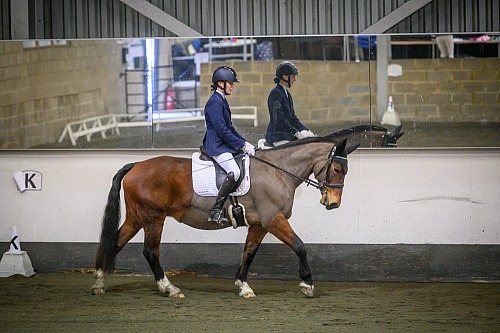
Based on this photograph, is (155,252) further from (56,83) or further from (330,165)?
(56,83)

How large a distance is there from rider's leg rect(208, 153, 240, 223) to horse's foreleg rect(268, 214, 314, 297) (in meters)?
0.43

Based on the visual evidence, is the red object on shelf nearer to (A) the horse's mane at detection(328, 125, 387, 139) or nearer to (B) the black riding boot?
(B) the black riding boot

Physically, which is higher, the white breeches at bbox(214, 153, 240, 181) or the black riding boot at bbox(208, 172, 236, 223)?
the white breeches at bbox(214, 153, 240, 181)

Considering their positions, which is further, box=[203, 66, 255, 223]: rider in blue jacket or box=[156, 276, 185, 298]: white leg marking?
box=[156, 276, 185, 298]: white leg marking

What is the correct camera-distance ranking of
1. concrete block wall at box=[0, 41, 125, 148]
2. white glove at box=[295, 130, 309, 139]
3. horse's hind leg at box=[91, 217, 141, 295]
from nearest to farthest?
1. horse's hind leg at box=[91, 217, 141, 295]
2. white glove at box=[295, 130, 309, 139]
3. concrete block wall at box=[0, 41, 125, 148]

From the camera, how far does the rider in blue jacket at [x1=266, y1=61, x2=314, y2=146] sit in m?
8.72

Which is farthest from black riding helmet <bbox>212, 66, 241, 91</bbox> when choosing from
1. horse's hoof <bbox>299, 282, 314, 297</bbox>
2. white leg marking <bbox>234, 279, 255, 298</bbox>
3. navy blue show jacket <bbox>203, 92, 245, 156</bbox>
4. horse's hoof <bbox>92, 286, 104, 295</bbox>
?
horse's hoof <bbox>92, 286, 104, 295</bbox>

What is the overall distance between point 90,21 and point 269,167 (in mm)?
2635

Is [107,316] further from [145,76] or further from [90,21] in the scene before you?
[90,21]

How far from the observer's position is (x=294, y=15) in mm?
9305

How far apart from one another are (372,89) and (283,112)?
82cm

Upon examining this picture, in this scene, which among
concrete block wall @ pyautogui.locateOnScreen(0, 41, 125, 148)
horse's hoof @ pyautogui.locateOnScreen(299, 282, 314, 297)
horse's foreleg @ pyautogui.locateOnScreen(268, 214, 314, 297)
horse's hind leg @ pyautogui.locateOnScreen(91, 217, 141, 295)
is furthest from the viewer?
concrete block wall @ pyautogui.locateOnScreen(0, 41, 125, 148)

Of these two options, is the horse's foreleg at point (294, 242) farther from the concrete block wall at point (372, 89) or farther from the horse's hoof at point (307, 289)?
the concrete block wall at point (372, 89)

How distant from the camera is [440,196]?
8891 mm
